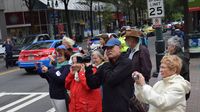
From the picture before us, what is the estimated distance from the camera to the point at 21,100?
39.2ft

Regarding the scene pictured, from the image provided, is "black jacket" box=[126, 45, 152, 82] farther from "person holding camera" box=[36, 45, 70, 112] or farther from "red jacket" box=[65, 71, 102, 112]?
"red jacket" box=[65, 71, 102, 112]

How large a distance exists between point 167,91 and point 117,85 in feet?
2.87

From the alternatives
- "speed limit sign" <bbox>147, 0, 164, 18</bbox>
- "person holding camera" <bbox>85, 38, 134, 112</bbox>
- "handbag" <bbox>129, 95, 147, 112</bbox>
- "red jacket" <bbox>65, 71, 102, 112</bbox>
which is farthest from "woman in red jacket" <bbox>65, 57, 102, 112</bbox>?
"speed limit sign" <bbox>147, 0, 164, 18</bbox>

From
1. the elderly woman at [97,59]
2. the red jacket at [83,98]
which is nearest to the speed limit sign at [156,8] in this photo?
the elderly woman at [97,59]

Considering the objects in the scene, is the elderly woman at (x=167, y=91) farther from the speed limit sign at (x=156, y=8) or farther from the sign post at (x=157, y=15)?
the speed limit sign at (x=156, y=8)

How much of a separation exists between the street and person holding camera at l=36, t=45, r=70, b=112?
334 cm

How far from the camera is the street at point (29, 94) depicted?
10289mm

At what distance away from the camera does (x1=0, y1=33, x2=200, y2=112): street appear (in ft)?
33.8

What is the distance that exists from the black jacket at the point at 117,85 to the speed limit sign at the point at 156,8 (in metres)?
8.39

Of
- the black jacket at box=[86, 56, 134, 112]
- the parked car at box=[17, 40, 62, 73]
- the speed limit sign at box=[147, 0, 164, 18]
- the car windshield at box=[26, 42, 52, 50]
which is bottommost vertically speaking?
the parked car at box=[17, 40, 62, 73]

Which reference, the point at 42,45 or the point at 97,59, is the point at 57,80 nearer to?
the point at 97,59

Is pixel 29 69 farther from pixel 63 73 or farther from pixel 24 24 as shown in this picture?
pixel 24 24

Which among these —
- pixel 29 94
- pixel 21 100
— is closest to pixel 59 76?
pixel 21 100

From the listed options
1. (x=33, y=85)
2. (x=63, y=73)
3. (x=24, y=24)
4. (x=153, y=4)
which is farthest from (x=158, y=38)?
(x=24, y=24)
